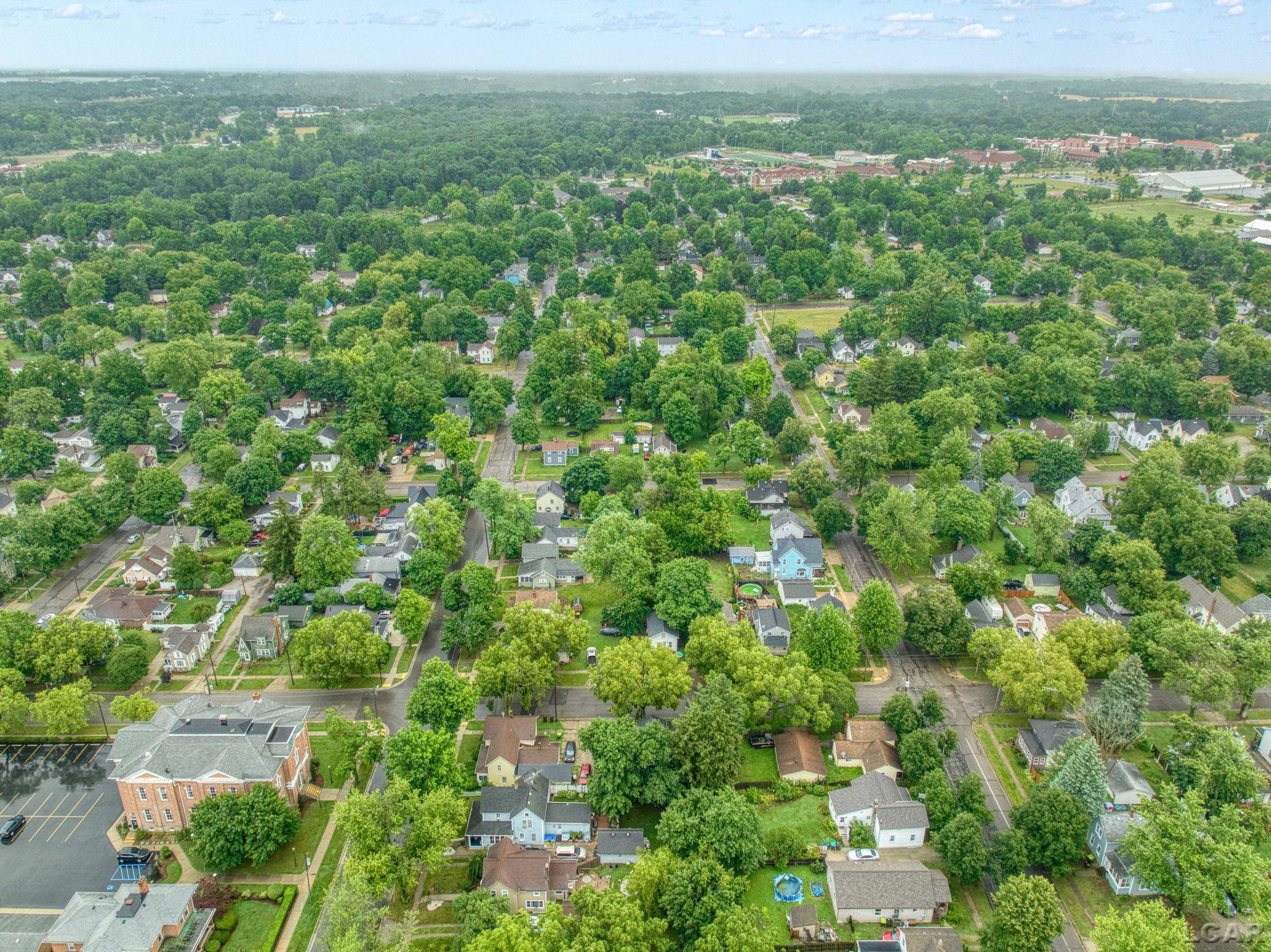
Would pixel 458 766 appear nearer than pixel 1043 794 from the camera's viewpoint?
No

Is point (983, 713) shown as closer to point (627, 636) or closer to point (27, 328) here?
point (627, 636)

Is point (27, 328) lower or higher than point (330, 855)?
higher

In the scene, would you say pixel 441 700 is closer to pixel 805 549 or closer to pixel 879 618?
pixel 879 618

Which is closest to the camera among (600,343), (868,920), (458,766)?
(868,920)

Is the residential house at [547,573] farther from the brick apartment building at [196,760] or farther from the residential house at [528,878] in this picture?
the residential house at [528,878]

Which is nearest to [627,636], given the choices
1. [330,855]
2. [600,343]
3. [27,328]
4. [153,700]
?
[330,855]

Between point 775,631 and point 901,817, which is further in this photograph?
point 775,631

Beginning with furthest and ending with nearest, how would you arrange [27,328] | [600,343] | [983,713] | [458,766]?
1. [27,328]
2. [600,343]
3. [983,713]
4. [458,766]

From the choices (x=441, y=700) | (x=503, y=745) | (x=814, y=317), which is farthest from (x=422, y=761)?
(x=814, y=317)
